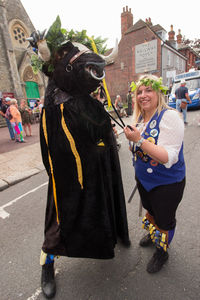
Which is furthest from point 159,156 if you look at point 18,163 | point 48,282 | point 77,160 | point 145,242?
point 18,163

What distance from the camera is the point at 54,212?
5.05ft

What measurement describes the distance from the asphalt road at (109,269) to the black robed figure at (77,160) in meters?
0.23

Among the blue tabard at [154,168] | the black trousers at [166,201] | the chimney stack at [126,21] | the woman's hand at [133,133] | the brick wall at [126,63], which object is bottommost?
the black trousers at [166,201]

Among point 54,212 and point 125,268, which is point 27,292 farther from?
point 125,268

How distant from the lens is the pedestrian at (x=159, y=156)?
125 centimetres

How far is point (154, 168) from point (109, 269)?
1.13 m

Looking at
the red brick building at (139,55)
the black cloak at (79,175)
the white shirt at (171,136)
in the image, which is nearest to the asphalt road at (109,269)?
the black cloak at (79,175)

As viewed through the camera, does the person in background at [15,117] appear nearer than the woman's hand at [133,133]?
No

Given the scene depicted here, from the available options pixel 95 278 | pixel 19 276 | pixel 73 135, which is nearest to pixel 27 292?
pixel 19 276

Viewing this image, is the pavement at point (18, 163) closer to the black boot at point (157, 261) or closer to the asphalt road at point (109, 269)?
the asphalt road at point (109, 269)

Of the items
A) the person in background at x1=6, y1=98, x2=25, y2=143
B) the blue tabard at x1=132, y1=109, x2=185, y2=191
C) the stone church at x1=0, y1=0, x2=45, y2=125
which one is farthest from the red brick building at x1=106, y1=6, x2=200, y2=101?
the blue tabard at x1=132, y1=109, x2=185, y2=191

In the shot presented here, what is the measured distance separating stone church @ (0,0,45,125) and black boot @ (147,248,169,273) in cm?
1546

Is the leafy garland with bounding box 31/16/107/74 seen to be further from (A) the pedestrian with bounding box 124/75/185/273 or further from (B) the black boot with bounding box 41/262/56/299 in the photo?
(B) the black boot with bounding box 41/262/56/299

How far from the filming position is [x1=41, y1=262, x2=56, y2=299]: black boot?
5.02ft
